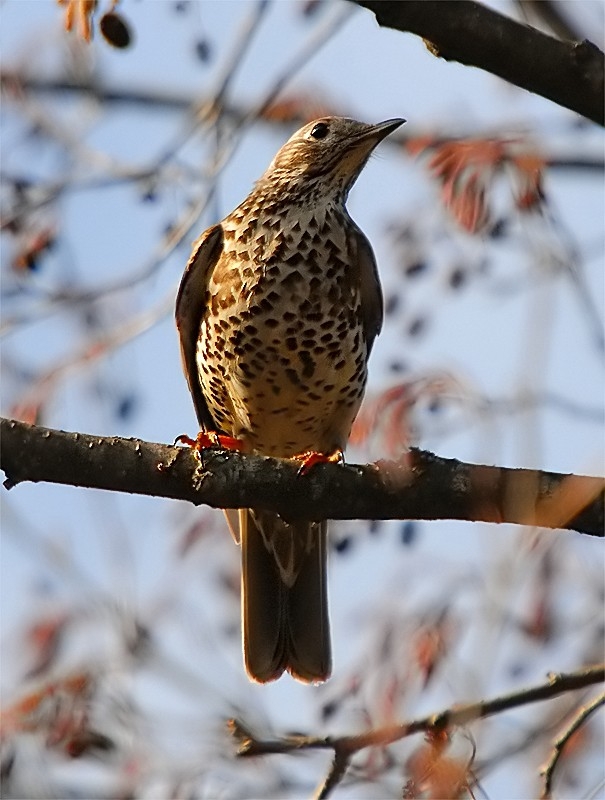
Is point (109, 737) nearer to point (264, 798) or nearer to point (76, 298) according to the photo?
point (264, 798)

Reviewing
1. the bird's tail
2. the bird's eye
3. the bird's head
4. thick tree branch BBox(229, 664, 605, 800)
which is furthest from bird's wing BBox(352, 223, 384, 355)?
thick tree branch BBox(229, 664, 605, 800)

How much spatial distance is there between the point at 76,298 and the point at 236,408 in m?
0.83

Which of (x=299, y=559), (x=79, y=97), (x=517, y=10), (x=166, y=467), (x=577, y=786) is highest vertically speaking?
(x=79, y=97)

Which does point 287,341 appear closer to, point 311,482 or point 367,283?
point 367,283

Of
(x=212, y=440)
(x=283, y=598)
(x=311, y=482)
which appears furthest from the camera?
(x=283, y=598)

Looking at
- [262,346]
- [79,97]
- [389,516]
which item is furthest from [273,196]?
[389,516]

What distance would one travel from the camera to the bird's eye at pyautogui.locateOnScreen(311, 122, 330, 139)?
5.83 metres

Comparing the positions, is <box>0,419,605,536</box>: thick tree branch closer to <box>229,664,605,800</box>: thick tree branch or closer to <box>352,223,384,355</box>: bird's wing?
<box>229,664,605,800</box>: thick tree branch

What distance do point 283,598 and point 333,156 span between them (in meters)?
2.02

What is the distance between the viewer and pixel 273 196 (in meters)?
5.57

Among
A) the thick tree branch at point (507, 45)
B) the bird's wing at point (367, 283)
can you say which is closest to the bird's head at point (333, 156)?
the bird's wing at point (367, 283)

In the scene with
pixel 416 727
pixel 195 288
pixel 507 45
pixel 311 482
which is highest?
pixel 195 288

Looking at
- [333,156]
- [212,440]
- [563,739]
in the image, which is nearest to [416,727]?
[563,739]

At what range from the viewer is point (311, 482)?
4000 millimetres
